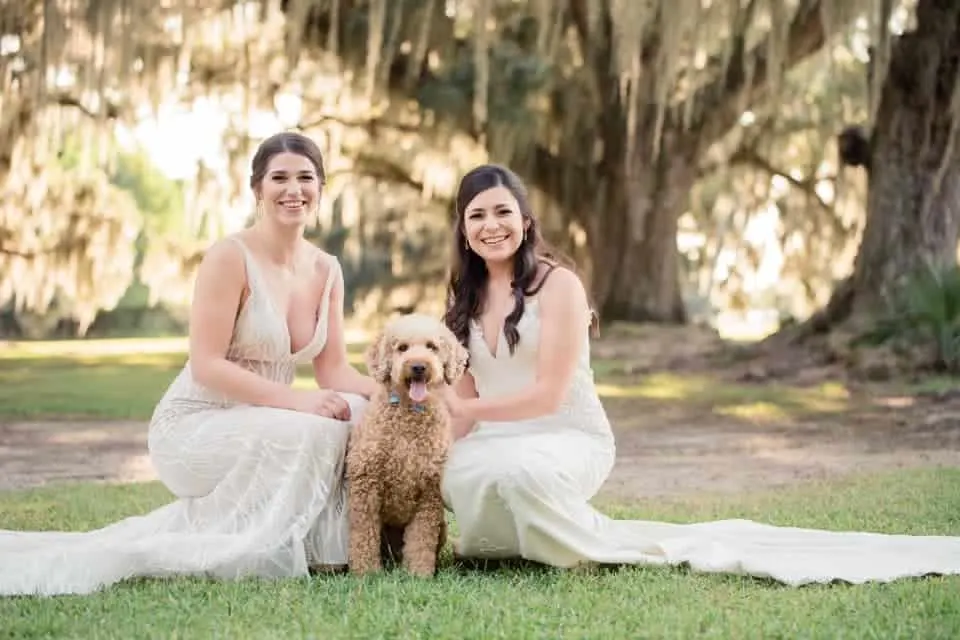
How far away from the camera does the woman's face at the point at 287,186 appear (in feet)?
14.1

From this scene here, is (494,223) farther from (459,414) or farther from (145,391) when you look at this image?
(145,391)

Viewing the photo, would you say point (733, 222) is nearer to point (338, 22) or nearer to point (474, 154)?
point (474, 154)

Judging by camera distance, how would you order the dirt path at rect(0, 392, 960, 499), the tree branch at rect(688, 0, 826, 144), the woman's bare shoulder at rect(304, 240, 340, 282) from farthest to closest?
the tree branch at rect(688, 0, 826, 144) < the dirt path at rect(0, 392, 960, 499) < the woman's bare shoulder at rect(304, 240, 340, 282)

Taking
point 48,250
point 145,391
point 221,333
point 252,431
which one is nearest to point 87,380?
point 145,391

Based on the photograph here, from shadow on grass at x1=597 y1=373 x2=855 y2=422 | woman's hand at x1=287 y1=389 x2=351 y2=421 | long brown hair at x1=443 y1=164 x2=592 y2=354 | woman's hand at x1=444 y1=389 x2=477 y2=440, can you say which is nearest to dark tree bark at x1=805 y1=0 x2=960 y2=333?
shadow on grass at x1=597 y1=373 x2=855 y2=422

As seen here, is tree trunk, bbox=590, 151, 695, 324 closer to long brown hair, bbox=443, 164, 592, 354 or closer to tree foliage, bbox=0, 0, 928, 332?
tree foliage, bbox=0, 0, 928, 332

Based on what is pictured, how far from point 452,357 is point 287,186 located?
95cm

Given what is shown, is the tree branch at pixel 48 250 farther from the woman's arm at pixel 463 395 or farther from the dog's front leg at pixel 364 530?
the dog's front leg at pixel 364 530

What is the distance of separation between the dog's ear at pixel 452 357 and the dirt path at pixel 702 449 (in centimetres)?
302

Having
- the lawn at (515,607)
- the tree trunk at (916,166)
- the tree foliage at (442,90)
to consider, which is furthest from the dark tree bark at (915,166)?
the lawn at (515,607)

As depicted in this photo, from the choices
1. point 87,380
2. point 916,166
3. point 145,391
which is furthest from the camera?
point 87,380

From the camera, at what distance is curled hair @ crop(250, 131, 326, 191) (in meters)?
4.32

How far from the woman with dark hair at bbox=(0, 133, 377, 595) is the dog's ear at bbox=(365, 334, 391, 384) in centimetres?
37

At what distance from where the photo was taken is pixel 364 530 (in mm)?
3932
